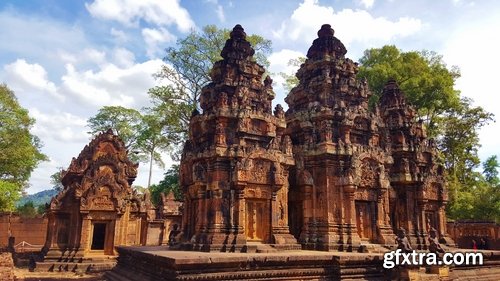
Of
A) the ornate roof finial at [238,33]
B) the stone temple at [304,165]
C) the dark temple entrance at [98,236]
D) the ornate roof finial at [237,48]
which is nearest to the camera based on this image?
the stone temple at [304,165]

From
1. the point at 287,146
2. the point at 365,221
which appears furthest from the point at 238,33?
the point at 365,221

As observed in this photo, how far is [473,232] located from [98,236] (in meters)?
20.3

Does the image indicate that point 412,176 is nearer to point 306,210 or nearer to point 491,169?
point 306,210

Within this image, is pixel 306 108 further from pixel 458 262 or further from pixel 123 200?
pixel 123 200

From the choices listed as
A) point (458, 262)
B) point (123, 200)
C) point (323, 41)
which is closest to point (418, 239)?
point (458, 262)

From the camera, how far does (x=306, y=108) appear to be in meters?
14.6

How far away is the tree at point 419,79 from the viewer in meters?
26.8

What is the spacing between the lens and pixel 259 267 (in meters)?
9.18

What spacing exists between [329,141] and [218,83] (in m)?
4.15

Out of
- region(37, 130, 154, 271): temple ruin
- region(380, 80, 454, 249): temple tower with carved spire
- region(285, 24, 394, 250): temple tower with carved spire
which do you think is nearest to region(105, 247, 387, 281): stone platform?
region(285, 24, 394, 250): temple tower with carved spire

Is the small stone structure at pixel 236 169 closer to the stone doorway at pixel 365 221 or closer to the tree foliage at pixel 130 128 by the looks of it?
the stone doorway at pixel 365 221

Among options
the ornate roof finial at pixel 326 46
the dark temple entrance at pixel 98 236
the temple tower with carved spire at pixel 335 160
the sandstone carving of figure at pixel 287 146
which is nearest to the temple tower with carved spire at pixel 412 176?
the temple tower with carved spire at pixel 335 160

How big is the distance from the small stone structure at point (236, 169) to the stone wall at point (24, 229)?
17.2 m

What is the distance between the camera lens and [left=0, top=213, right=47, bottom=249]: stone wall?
80.3ft
